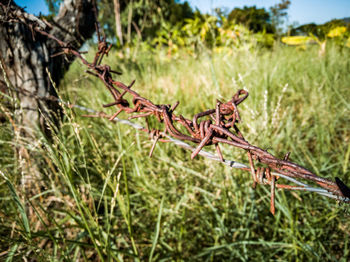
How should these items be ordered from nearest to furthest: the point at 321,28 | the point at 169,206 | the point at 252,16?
the point at 169,206 < the point at 321,28 < the point at 252,16

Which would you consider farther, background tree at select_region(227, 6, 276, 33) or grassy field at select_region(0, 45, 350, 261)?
background tree at select_region(227, 6, 276, 33)

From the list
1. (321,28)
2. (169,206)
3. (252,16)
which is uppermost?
(252,16)

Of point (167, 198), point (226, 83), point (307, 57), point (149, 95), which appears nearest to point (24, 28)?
point (149, 95)

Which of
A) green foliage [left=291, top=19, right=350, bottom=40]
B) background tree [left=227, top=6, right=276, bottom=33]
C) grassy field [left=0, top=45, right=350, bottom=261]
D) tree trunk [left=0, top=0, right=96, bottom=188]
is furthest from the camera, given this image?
background tree [left=227, top=6, right=276, bottom=33]

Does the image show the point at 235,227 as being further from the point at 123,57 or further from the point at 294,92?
the point at 123,57

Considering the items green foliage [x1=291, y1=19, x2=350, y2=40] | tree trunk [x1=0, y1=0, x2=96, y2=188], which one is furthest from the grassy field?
green foliage [x1=291, y1=19, x2=350, y2=40]

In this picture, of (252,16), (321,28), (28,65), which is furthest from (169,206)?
(252,16)

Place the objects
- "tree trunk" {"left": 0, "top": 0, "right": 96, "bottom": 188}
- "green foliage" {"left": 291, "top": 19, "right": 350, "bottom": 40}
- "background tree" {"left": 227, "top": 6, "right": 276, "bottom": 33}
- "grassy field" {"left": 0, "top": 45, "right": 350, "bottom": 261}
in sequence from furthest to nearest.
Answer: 1. "background tree" {"left": 227, "top": 6, "right": 276, "bottom": 33}
2. "green foliage" {"left": 291, "top": 19, "right": 350, "bottom": 40}
3. "tree trunk" {"left": 0, "top": 0, "right": 96, "bottom": 188}
4. "grassy field" {"left": 0, "top": 45, "right": 350, "bottom": 261}

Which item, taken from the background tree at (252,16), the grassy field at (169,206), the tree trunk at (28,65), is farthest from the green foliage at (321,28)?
the tree trunk at (28,65)

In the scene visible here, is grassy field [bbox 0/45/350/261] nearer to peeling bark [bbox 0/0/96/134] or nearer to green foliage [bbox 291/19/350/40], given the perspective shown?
peeling bark [bbox 0/0/96/134]

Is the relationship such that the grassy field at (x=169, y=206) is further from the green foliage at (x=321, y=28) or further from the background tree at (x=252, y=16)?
the background tree at (x=252, y=16)

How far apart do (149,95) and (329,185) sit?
1.78m

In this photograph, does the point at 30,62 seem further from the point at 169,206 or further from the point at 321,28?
→ the point at 321,28

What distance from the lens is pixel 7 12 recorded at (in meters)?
0.93
